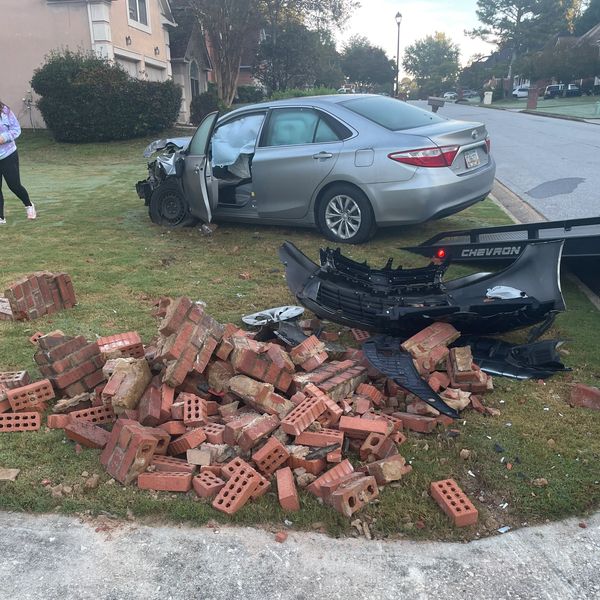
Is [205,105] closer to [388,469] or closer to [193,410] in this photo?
[193,410]

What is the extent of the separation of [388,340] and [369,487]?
145 cm

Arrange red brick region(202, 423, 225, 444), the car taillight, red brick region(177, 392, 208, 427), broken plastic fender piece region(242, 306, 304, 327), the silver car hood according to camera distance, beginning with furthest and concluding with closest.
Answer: the silver car hood → the car taillight → broken plastic fender piece region(242, 306, 304, 327) → red brick region(177, 392, 208, 427) → red brick region(202, 423, 225, 444)

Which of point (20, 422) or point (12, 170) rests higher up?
point (12, 170)

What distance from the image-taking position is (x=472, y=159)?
7.18 m

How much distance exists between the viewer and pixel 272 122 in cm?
781

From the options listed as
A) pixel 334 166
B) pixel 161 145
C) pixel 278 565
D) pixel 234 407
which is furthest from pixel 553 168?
pixel 278 565

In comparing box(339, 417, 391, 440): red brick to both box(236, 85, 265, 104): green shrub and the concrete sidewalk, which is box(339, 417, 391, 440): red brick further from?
box(236, 85, 265, 104): green shrub

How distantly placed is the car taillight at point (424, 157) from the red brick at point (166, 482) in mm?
4733

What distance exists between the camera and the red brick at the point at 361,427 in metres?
3.36

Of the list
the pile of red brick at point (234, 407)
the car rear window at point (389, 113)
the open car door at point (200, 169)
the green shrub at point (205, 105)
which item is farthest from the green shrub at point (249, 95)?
the pile of red brick at point (234, 407)

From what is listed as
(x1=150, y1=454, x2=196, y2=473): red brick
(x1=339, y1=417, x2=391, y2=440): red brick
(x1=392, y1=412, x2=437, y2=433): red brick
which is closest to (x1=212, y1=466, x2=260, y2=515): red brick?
(x1=150, y1=454, x2=196, y2=473): red brick

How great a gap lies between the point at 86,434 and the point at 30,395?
26.2 inches

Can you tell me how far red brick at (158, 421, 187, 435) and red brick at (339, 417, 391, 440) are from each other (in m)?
0.90

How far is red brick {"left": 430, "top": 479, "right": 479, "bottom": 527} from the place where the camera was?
9.32 ft
